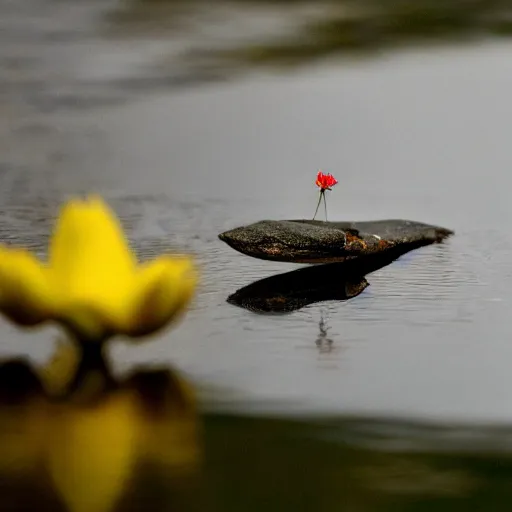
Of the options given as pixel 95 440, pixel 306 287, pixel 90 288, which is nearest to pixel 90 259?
pixel 90 288

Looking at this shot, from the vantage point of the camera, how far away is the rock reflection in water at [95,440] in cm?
48

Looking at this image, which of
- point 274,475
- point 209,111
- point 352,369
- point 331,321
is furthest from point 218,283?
point 209,111

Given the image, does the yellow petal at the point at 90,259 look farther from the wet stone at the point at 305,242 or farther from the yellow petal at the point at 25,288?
the wet stone at the point at 305,242

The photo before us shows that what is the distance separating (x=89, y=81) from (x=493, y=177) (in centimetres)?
70

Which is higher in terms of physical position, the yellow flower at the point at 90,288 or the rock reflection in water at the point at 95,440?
the yellow flower at the point at 90,288


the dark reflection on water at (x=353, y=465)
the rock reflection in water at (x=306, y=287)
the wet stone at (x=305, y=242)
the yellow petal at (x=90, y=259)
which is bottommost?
the dark reflection on water at (x=353, y=465)

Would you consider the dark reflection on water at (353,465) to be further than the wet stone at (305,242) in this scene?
No

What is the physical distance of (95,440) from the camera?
54 centimetres

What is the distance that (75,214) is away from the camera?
65 centimetres

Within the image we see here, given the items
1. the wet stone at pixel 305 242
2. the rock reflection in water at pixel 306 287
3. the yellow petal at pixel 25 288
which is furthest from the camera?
the wet stone at pixel 305 242

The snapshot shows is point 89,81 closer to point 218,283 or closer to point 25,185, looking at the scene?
point 25,185

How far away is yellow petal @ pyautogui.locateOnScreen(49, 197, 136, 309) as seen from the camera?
625 millimetres

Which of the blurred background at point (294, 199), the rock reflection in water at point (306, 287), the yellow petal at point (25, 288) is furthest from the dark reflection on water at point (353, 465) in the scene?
the rock reflection in water at point (306, 287)

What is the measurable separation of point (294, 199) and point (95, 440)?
71 centimetres
